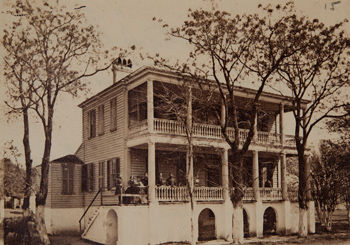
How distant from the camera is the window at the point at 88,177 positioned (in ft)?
77.8

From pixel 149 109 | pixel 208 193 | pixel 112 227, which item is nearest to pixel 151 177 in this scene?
pixel 112 227

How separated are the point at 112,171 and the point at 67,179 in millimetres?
3795

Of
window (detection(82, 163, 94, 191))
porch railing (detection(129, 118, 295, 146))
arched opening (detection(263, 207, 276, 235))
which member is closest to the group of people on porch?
porch railing (detection(129, 118, 295, 146))

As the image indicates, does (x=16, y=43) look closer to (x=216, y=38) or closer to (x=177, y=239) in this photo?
(x=216, y=38)

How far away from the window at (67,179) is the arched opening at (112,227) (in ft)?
19.8

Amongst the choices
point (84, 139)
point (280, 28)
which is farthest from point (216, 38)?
point (84, 139)

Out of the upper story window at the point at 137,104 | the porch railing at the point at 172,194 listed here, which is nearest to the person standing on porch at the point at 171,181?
the porch railing at the point at 172,194

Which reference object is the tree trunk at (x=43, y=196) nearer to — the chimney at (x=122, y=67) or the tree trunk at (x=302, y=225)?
the chimney at (x=122, y=67)

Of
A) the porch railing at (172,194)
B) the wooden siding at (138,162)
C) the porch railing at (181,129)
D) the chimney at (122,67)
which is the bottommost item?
the porch railing at (172,194)

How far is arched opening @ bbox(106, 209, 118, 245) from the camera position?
18.3m

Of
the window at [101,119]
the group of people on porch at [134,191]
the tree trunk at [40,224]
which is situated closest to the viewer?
the tree trunk at [40,224]

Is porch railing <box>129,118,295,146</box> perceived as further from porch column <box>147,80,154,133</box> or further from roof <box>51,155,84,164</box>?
roof <box>51,155,84,164</box>

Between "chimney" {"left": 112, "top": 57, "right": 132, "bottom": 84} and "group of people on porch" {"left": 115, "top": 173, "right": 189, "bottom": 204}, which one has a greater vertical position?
"chimney" {"left": 112, "top": 57, "right": 132, "bottom": 84}

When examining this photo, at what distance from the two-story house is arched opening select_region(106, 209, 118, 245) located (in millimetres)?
47
